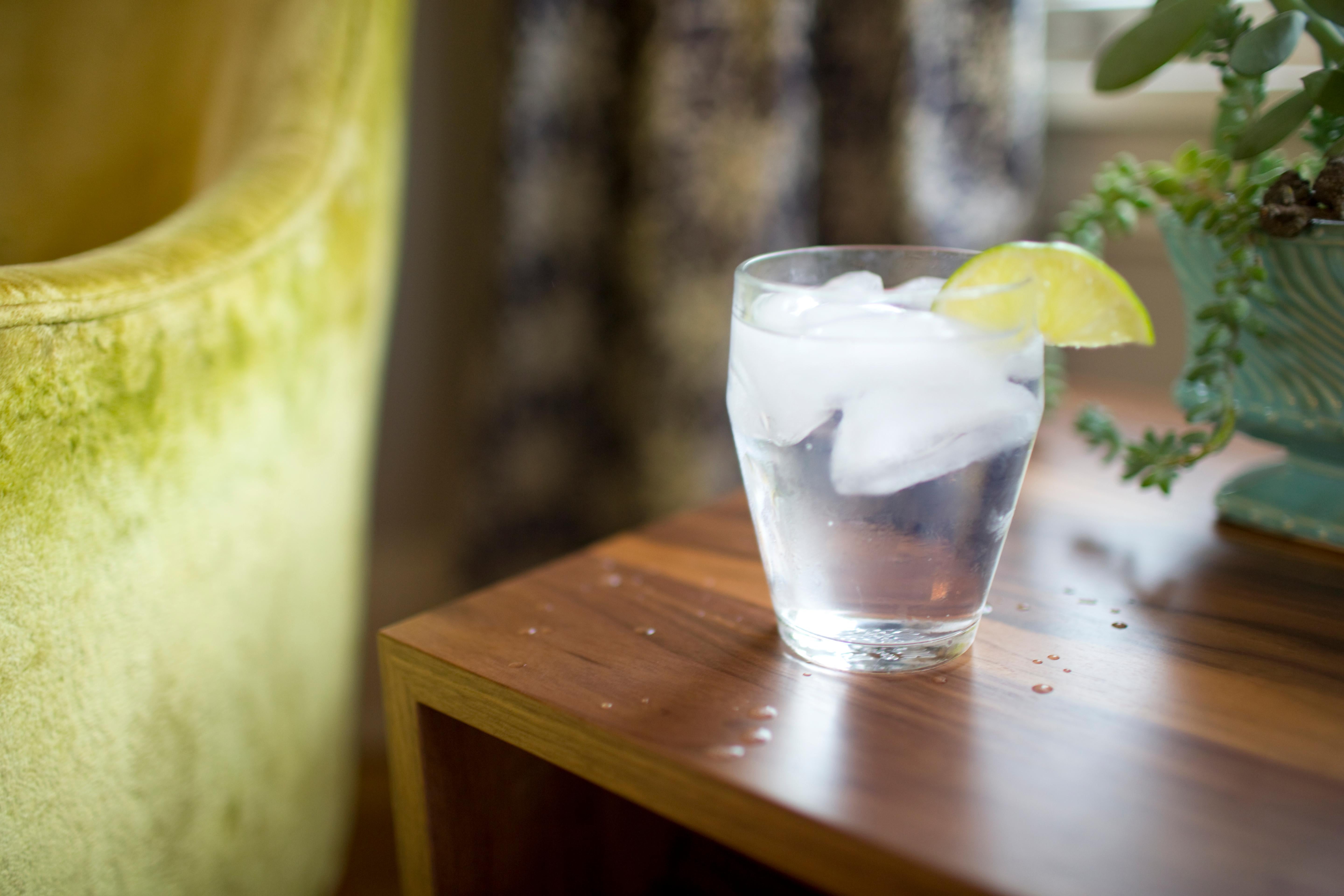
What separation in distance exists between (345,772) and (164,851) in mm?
333

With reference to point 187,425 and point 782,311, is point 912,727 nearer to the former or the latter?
point 782,311

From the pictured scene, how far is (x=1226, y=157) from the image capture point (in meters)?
0.65

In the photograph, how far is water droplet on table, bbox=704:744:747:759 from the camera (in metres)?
0.44

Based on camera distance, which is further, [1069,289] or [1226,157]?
[1226,157]

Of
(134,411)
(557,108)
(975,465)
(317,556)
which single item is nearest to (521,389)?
(557,108)

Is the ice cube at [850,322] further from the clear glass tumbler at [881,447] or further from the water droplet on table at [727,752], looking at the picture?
the water droplet on table at [727,752]

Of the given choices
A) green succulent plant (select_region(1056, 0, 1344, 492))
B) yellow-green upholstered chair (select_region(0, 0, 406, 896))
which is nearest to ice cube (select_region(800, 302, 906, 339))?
green succulent plant (select_region(1056, 0, 1344, 492))

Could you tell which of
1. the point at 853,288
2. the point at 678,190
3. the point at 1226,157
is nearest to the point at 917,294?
the point at 853,288

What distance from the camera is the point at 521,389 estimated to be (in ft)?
4.24

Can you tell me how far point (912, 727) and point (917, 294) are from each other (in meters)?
0.21

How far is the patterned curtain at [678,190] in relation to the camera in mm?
1077

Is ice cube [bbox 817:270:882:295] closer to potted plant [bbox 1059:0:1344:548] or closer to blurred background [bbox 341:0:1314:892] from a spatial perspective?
potted plant [bbox 1059:0:1344:548]

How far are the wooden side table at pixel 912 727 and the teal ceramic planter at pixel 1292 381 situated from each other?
1.1 inches

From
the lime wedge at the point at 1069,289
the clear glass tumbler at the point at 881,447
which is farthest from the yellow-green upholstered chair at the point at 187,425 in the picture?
the lime wedge at the point at 1069,289
